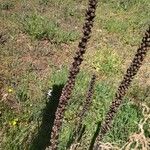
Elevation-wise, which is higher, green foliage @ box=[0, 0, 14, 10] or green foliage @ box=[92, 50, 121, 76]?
green foliage @ box=[0, 0, 14, 10]

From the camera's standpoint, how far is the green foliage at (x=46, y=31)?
13750 millimetres

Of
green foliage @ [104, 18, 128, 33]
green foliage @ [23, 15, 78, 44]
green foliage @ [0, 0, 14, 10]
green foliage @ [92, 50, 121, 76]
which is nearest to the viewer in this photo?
green foliage @ [92, 50, 121, 76]

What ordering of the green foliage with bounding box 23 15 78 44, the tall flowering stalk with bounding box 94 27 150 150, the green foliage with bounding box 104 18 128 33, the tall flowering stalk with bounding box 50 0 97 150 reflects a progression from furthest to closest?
1. the green foliage with bounding box 104 18 128 33
2. the green foliage with bounding box 23 15 78 44
3. the tall flowering stalk with bounding box 94 27 150 150
4. the tall flowering stalk with bounding box 50 0 97 150

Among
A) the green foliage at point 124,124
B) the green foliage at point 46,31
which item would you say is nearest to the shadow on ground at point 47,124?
the green foliage at point 124,124

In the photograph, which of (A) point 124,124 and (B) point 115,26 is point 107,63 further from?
(A) point 124,124

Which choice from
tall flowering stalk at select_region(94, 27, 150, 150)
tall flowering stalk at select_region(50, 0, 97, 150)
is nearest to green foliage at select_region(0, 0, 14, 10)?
tall flowering stalk at select_region(50, 0, 97, 150)

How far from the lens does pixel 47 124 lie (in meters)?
8.98

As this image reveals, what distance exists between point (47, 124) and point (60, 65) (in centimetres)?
360

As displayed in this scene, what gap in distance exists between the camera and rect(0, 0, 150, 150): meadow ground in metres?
8.87

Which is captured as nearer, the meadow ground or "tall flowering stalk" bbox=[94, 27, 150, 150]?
"tall flowering stalk" bbox=[94, 27, 150, 150]

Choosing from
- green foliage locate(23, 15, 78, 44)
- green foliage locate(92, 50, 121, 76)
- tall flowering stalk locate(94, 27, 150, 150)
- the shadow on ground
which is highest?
tall flowering stalk locate(94, 27, 150, 150)

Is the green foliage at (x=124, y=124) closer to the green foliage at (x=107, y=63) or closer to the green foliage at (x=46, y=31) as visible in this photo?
the green foliage at (x=107, y=63)

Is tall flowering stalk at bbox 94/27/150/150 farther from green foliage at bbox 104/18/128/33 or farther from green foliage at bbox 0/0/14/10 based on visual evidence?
green foliage at bbox 0/0/14/10

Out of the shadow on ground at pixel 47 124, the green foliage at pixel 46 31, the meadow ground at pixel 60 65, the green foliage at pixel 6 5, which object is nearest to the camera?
the shadow on ground at pixel 47 124
